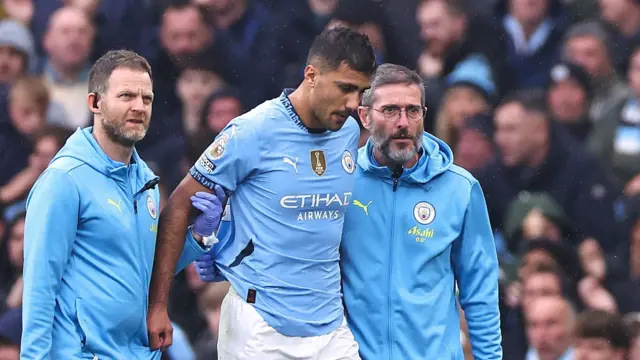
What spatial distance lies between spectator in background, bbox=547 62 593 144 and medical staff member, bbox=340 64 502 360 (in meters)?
3.59

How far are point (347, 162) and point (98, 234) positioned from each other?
1087 mm

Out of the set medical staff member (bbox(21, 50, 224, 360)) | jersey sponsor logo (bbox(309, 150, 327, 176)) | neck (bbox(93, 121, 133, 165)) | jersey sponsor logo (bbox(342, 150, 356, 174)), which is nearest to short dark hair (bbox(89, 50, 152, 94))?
medical staff member (bbox(21, 50, 224, 360))

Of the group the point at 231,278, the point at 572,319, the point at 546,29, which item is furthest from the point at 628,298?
the point at 231,278

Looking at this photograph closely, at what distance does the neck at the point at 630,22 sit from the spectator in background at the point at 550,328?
2.51 metres

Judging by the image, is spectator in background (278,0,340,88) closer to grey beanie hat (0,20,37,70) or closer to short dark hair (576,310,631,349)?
grey beanie hat (0,20,37,70)

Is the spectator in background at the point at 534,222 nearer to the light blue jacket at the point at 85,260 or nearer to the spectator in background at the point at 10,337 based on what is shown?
the spectator in background at the point at 10,337

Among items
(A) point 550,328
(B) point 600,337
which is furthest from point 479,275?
(A) point 550,328

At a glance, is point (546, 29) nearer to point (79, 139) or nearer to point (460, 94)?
point (460, 94)

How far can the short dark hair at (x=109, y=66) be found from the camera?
5.30m

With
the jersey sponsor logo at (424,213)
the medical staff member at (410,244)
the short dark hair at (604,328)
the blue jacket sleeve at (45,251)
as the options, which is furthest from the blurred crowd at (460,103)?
the blue jacket sleeve at (45,251)

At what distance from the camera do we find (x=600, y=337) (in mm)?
7832

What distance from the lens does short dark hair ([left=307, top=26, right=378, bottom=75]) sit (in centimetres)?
543

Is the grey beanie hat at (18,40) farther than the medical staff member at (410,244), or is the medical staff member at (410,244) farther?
the grey beanie hat at (18,40)

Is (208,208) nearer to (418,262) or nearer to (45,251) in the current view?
(45,251)
